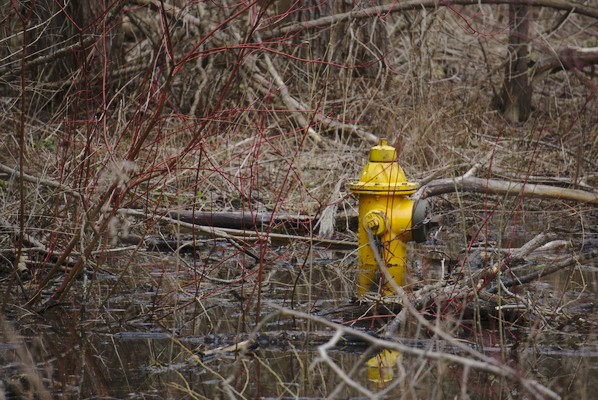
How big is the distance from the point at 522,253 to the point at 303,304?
3.23 ft

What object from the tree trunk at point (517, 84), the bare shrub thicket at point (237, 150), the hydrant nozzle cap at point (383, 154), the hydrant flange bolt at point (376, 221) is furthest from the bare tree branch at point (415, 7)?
the hydrant flange bolt at point (376, 221)

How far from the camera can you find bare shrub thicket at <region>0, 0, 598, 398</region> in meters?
4.00

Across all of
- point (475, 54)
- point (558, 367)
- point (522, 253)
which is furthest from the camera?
point (475, 54)

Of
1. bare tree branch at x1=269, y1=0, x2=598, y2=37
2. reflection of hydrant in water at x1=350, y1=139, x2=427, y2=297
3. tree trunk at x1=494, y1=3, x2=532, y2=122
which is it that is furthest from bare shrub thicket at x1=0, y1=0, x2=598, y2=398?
reflection of hydrant in water at x1=350, y1=139, x2=427, y2=297

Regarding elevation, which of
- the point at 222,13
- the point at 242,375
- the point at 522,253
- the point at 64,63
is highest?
the point at 222,13

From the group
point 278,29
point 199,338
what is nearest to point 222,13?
point 278,29

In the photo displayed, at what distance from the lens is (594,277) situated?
15.7ft

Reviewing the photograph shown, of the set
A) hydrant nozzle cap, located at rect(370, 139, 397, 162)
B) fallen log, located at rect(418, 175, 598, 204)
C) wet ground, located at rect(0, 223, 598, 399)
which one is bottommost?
wet ground, located at rect(0, 223, 598, 399)

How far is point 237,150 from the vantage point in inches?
274

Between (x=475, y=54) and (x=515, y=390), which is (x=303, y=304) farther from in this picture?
(x=475, y=54)

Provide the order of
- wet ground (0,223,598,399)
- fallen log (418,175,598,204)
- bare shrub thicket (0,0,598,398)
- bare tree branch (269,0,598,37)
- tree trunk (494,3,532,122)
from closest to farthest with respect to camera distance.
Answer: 1. wet ground (0,223,598,399)
2. bare shrub thicket (0,0,598,398)
3. fallen log (418,175,598,204)
4. bare tree branch (269,0,598,37)
5. tree trunk (494,3,532,122)

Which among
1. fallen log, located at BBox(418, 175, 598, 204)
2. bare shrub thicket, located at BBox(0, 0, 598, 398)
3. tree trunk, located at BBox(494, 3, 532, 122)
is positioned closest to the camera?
bare shrub thicket, located at BBox(0, 0, 598, 398)

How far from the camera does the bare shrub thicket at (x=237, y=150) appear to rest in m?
4.00

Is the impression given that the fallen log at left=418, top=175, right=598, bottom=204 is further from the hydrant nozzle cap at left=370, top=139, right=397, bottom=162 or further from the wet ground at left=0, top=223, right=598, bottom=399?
the wet ground at left=0, top=223, right=598, bottom=399
